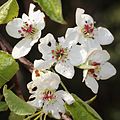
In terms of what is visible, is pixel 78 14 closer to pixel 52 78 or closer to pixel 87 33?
pixel 87 33

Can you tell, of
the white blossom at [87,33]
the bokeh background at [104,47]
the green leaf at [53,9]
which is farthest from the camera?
the bokeh background at [104,47]

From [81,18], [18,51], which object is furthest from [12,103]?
[81,18]

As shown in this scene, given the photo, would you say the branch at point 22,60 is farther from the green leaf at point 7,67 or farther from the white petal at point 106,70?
the white petal at point 106,70

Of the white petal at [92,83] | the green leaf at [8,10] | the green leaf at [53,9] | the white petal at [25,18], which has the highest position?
the green leaf at [8,10]

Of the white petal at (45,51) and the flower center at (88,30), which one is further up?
the white petal at (45,51)

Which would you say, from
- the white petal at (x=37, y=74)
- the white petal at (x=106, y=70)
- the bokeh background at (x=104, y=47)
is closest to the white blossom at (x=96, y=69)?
the white petal at (x=106, y=70)

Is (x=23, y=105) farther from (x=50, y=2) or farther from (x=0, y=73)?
(x=50, y=2)

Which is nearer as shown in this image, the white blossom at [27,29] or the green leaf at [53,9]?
the green leaf at [53,9]

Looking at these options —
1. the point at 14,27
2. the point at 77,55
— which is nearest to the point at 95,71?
the point at 77,55
